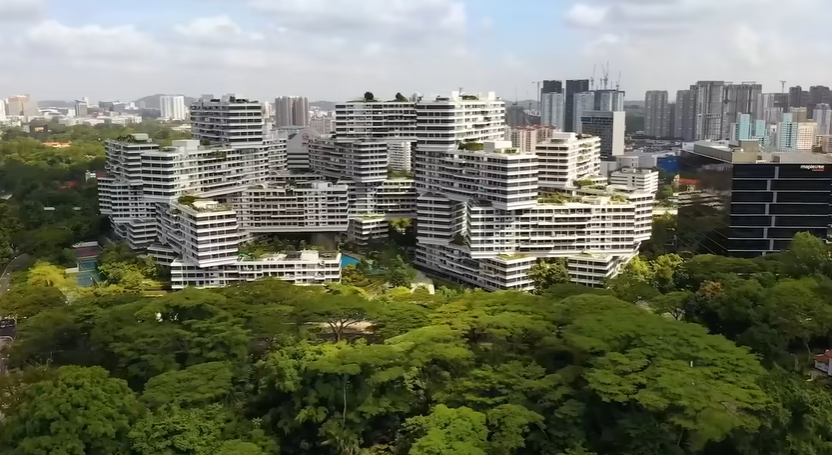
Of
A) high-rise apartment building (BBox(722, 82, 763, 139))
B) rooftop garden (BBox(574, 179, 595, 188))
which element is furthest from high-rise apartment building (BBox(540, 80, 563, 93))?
rooftop garden (BBox(574, 179, 595, 188))

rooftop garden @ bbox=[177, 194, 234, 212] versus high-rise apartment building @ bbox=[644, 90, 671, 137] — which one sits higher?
high-rise apartment building @ bbox=[644, 90, 671, 137]

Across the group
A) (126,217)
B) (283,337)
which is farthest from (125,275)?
(283,337)

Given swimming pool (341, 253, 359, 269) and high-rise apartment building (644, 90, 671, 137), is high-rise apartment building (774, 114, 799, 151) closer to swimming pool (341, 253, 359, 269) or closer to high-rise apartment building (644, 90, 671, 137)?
high-rise apartment building (644, 90, 671, 137)

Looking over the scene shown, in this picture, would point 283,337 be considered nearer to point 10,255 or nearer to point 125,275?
point 125,275

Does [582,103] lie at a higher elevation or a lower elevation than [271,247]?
higher

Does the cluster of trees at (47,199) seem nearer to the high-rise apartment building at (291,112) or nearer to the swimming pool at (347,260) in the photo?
the swimming pool at (347,260)

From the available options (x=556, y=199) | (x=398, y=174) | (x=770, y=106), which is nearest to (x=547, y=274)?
(x=556, y=199)

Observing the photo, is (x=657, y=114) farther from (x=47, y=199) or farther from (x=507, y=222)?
(x=47, y=199)
